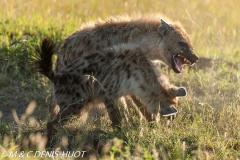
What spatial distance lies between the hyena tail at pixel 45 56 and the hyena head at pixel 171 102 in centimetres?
97

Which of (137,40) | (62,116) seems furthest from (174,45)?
(62,116)

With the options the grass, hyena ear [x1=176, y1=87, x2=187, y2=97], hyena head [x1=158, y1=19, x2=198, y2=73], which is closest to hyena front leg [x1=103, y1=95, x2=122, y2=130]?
the grass

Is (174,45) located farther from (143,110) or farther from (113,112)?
(113,112)

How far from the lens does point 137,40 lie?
5.79m

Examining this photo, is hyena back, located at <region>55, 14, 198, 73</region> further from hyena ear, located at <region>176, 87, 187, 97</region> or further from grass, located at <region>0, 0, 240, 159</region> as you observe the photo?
hyena ear, located at <region>176, 87, 187, 97</region>

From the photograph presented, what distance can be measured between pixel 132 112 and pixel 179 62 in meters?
1.03

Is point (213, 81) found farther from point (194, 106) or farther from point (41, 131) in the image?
point (41, 131)

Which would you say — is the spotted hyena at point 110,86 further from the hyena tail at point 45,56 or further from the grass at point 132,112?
the grass at point 132,112

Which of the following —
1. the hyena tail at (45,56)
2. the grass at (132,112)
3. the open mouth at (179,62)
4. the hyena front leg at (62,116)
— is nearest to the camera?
the grass at (132,112)

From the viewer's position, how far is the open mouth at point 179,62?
225 inches

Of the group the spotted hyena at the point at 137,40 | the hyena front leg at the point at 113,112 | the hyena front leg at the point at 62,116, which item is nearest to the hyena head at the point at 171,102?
the hyena front leg at the point at 113,112

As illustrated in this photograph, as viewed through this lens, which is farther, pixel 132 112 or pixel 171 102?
pixel 132 112

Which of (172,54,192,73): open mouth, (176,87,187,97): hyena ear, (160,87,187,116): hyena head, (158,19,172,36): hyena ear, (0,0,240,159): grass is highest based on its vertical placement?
(158,19,172,36): hyena ear

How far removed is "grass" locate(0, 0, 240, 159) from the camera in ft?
14.2
